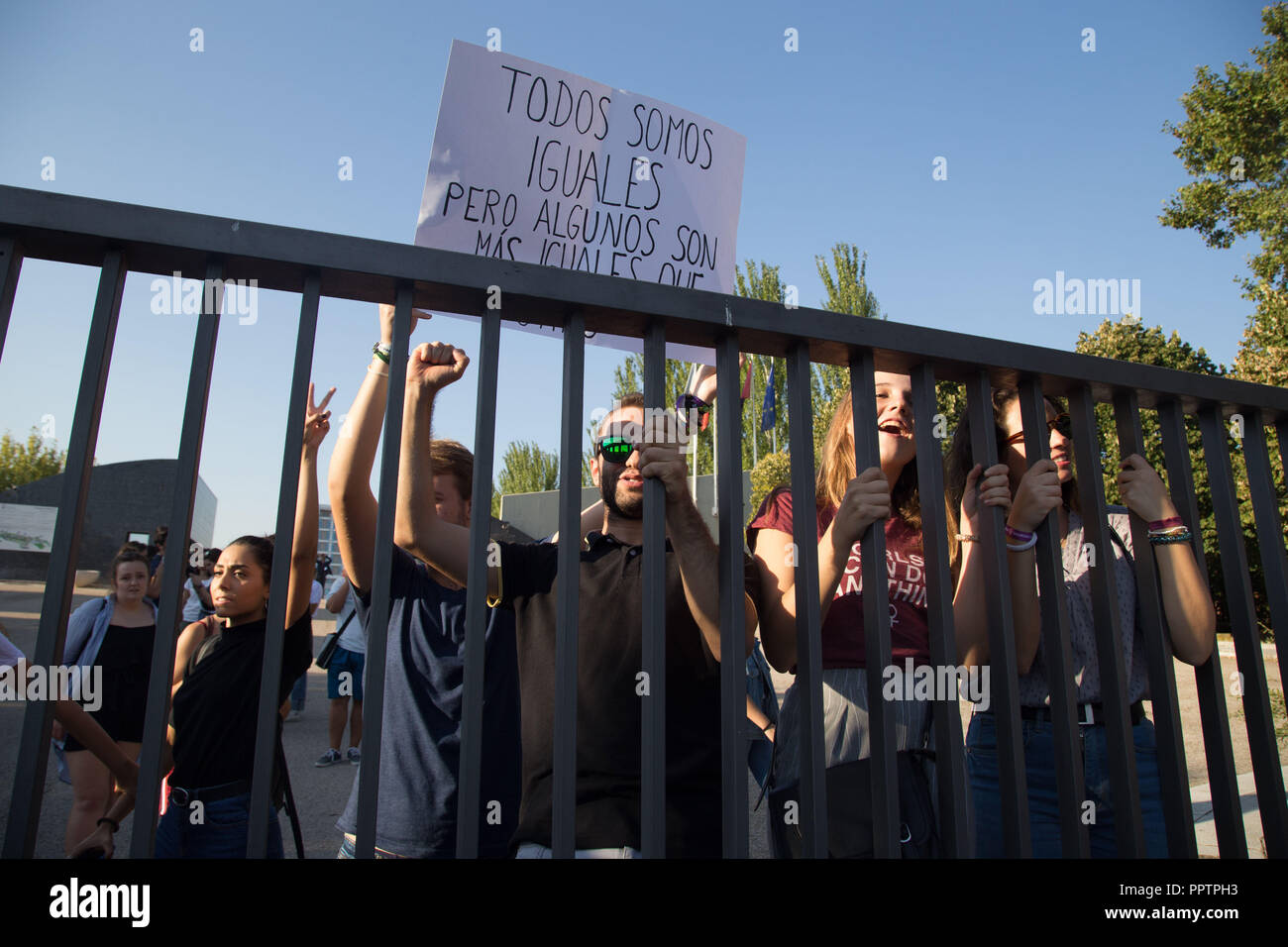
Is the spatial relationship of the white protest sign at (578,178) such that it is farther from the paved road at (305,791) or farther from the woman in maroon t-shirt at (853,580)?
the paved road at (305,791)

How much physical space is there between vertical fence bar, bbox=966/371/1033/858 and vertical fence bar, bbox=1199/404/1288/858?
21.8 inches

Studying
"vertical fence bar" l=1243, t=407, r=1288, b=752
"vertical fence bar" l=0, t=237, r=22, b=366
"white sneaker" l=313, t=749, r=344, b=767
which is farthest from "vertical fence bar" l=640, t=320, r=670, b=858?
"white sneaker" l=313, t=749, r=344, b=767

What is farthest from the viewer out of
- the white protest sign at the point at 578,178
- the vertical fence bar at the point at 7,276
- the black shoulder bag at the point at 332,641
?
the black shoulder bag at the point at 332,641

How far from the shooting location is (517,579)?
1.96 meters

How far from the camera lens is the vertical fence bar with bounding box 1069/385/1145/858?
1.46 m

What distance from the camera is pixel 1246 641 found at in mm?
1677

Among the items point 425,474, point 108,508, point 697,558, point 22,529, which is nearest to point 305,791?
point 425,474

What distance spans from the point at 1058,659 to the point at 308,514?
1.90m

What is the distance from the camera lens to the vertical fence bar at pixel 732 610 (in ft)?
3.95

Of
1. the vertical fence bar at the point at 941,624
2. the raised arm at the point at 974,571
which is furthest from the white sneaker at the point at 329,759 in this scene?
the vertical fence bar at the point at 941,624

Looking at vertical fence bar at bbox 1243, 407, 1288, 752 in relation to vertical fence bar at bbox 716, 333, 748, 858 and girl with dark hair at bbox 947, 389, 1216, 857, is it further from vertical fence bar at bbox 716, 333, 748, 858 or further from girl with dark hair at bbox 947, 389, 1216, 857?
vertical fence bar at bbox 716, 333, 748, 858

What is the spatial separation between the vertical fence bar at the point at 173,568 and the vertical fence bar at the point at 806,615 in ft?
2.87

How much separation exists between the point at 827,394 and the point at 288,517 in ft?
92.0
